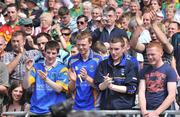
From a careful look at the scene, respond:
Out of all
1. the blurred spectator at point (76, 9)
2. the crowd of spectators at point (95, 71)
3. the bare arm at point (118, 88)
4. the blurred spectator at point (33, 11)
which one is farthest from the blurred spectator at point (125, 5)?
the bare arm at point (118, 88)

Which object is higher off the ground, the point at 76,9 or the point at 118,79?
the point at 76,9

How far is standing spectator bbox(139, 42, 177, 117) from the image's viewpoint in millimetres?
8148

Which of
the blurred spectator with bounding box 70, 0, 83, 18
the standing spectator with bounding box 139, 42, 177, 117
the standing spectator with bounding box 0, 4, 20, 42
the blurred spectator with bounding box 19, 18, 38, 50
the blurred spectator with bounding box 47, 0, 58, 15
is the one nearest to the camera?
the standing spectator with bounding box 139, 42, 177, 117

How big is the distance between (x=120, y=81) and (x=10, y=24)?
15.0 feet

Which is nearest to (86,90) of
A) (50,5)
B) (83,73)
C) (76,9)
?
(83,73)

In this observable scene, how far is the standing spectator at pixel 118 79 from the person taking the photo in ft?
27.6

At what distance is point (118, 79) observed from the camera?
8.45 meters

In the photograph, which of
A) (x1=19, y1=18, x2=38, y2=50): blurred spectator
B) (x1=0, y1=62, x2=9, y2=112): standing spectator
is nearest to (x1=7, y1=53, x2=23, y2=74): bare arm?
(x1=0, y1=62, x2=9, y2=112): standing spectator

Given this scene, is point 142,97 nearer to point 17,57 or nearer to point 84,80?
point 84,80

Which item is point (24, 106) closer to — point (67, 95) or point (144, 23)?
point (67, 95)

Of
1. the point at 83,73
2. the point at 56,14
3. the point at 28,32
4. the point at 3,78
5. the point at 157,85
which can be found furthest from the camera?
the point at 56,14

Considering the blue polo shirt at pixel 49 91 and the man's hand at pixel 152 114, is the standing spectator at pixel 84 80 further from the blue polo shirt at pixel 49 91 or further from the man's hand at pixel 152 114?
the man's hand at pixel 152 114

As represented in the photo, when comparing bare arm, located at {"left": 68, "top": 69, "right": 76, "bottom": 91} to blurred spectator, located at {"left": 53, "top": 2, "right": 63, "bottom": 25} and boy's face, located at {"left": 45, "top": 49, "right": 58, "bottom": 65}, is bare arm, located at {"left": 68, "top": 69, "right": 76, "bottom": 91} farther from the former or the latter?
blurred spectator, located at {"left": 53, "top": 2, "right": 63, "bottom": 25}

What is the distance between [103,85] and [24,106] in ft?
5.56
